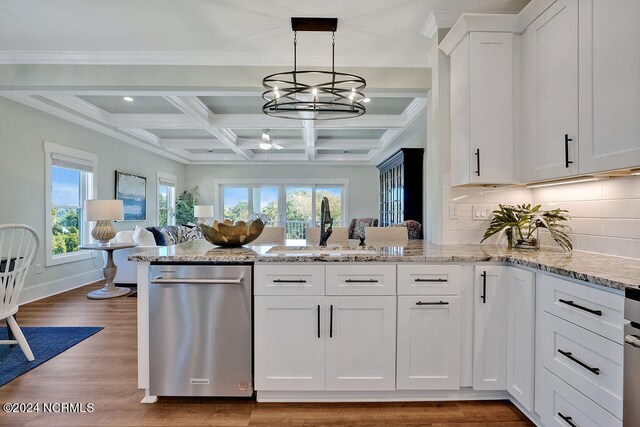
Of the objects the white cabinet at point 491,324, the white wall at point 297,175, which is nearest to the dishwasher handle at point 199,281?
the white cabinet at point 491,324

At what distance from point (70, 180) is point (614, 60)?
6160 mm

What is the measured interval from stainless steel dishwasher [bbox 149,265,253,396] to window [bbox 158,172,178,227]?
6332mm

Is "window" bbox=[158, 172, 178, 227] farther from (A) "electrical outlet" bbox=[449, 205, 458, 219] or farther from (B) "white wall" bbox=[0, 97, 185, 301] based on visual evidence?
(A) "electrical outlet" bbox=[449, 205, 458, 219]

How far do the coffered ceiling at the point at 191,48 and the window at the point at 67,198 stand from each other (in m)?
0.61

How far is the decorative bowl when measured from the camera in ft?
7.46

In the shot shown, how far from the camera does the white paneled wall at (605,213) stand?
1.82 m

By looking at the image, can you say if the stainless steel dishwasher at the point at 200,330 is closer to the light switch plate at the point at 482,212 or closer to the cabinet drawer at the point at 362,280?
the cabinet drawer at the point at 362,280

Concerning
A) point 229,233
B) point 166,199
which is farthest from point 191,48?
point 166,199

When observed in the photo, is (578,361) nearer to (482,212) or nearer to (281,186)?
(482,212)

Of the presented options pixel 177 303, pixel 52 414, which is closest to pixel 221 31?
pixel 177 303

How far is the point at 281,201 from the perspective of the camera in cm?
924

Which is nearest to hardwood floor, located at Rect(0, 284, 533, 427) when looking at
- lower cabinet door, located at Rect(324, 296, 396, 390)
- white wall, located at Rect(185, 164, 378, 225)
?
lower cabinet door, located at Rect(324, 296, 396, 390)

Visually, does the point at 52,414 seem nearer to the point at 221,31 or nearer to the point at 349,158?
the point at 221,31

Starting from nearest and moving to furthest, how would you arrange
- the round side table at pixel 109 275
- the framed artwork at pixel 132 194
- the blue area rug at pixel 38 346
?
the blue area rug at pixel 38 346 → the round side table at pixel 109 275 → the framed artwork at pixel 132 194
